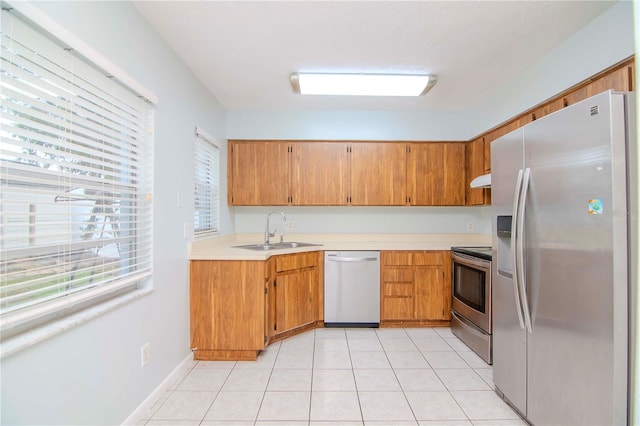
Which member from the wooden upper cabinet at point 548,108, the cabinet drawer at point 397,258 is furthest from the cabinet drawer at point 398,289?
the wooden upper cabinet at point 548,108

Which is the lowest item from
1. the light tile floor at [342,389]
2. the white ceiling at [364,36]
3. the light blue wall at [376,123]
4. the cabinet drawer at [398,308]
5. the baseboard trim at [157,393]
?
the light tile floor at [342,389]

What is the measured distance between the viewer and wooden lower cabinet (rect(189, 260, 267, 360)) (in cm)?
232

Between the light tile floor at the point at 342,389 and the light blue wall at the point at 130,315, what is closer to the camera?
the light blue wall at the point at 130,315

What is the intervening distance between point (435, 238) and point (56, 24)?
12.0 feet

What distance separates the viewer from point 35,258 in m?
1.09

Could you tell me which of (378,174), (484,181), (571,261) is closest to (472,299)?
(484,181)

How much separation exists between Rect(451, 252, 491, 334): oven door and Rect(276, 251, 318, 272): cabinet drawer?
4.84 feet

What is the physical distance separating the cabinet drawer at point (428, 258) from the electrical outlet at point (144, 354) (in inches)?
98.8

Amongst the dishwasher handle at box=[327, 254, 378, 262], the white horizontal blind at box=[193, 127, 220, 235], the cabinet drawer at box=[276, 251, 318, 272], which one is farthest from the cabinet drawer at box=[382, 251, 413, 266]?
the white horizontal blind at box=[193, 127, 220, 235]

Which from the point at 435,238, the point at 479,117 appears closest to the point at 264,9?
the point at 479,117

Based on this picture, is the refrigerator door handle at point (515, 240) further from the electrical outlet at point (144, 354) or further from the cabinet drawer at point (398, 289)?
the electrical outlet at point (144, 354)

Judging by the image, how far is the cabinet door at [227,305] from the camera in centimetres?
232

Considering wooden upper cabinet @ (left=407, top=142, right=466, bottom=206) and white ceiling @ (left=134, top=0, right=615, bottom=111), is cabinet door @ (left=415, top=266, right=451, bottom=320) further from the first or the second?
white ceiling @ (left=134, top=0, right=615, bottom=111)

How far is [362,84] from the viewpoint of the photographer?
248 centimetres
